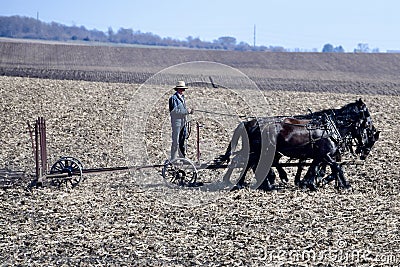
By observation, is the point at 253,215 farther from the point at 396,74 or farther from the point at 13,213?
the point at 396,74

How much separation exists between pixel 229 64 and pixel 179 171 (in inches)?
1707

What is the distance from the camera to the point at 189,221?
11000 mm

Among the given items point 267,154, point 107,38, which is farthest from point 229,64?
point 107,38

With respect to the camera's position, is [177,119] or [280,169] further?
[280,169]

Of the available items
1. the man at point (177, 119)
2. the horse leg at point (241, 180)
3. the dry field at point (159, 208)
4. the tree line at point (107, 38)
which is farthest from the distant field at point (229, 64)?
the tree line at point (107, 38)

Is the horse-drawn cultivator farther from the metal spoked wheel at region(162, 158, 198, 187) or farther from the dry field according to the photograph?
the dry field

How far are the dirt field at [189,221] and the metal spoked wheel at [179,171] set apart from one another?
327 millimetres

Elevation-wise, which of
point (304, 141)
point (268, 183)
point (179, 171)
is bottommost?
point (268, 183)

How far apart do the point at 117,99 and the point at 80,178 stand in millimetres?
15542

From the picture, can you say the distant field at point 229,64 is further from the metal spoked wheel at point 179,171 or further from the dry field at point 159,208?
the metal spoked wheel at point 179,171

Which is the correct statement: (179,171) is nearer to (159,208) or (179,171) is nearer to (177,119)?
(177,119)

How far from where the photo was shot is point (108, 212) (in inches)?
452

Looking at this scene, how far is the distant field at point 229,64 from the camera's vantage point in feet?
137

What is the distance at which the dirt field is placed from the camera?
9305mm
